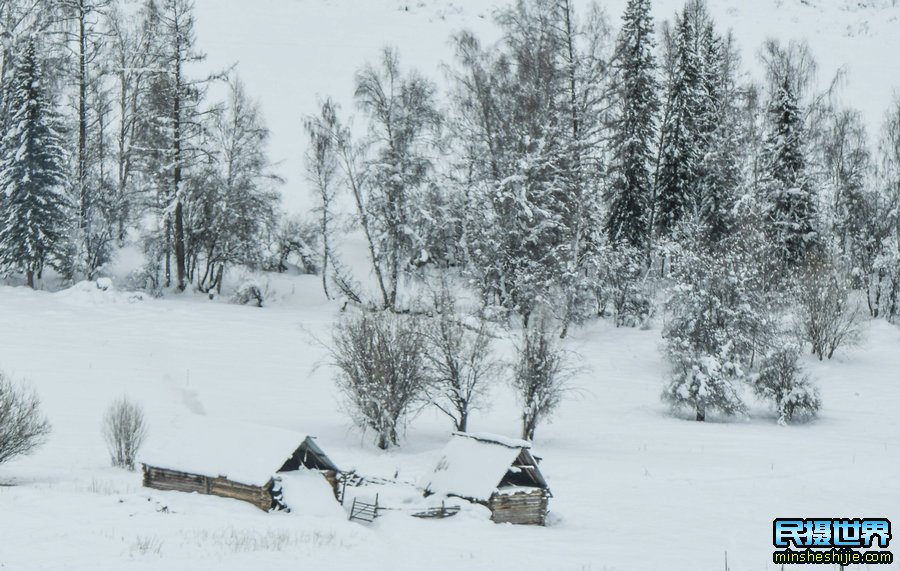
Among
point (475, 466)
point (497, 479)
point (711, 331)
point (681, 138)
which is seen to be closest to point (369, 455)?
point (475, 466)

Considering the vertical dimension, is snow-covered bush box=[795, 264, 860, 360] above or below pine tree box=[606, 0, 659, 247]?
below

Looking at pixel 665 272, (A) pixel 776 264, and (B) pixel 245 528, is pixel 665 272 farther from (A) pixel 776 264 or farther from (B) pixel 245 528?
(B) pixel 245 528

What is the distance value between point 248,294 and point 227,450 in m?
18.7

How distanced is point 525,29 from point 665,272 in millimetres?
14041

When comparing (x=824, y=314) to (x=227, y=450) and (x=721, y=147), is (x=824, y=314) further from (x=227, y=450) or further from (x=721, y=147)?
(x=227, y=450)

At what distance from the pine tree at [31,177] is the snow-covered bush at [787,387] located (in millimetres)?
30367

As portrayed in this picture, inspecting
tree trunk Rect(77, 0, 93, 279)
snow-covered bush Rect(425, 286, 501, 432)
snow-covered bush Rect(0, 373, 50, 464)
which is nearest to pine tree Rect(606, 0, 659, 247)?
snow-covered bush Rect(425, 286, 501, 432)

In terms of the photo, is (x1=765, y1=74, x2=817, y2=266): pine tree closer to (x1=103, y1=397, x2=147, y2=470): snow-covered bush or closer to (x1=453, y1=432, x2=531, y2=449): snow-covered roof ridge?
(x1=453, y1=432, x2=531, y2=449): snow-covered roof ridge

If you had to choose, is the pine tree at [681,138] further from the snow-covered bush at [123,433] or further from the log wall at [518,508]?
the snow-covered bush at [123,433]

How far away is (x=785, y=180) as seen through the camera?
141 feet

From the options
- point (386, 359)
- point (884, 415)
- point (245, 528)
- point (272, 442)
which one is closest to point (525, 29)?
point (386, 359)

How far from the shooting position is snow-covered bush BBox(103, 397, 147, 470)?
24.2 m

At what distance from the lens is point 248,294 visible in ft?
132

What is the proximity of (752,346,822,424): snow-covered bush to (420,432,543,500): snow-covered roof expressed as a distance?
13.4m
